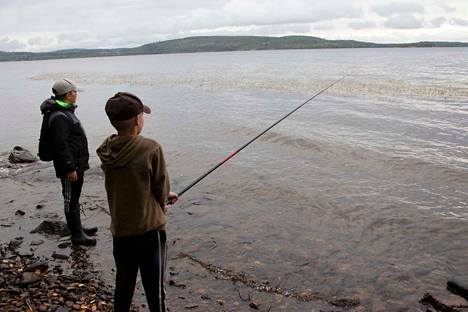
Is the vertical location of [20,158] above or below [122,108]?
below

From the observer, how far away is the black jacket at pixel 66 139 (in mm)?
6328

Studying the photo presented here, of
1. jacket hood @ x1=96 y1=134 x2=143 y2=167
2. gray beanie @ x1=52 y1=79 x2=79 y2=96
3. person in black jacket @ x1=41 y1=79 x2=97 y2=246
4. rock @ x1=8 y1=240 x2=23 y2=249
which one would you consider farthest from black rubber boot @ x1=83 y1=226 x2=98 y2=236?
jacket hood @ x1=96 y1=134 x2=143 y2=167

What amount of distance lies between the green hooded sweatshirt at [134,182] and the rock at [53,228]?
4972 mm

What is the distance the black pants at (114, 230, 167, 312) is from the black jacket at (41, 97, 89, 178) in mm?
2790

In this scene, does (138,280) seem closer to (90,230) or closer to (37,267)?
(37,267)

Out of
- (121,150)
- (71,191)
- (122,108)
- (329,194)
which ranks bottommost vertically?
(329,194)

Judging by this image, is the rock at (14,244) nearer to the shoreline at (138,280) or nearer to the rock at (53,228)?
the shoreline at (138,280)

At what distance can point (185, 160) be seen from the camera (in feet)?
52.1

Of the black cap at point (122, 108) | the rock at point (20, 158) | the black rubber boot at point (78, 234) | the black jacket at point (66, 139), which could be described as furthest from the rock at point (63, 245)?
the rock at point (20, 158)

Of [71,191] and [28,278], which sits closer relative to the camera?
[28,278]

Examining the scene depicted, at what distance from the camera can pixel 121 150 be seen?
12.7ft

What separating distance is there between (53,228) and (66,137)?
302cm

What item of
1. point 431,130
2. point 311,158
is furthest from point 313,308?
point 431,130

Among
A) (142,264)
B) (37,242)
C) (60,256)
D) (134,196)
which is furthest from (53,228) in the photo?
(134,196)
